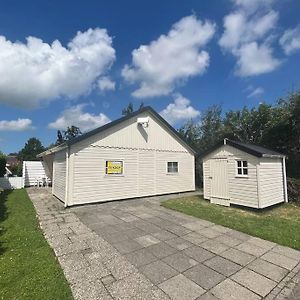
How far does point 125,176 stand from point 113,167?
894 millimetres

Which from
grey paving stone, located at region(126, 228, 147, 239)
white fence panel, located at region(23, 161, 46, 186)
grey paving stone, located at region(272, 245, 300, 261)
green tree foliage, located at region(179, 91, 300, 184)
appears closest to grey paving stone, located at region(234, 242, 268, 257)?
grey paving stone, located at region(272, 245, 300, 261)

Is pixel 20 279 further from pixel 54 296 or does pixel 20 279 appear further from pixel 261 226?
pixel 261 226

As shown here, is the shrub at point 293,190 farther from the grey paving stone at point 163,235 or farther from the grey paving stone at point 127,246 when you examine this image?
the grey paving stone at point 127,246

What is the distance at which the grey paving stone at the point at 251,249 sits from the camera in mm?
5323

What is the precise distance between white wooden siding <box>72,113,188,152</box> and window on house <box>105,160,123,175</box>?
0.84 meters

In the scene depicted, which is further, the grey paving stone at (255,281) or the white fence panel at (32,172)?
the white fence panel at (32,172)

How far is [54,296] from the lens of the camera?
139 inches

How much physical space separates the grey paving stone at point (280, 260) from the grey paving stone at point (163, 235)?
2371 mm

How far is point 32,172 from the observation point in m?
20.4

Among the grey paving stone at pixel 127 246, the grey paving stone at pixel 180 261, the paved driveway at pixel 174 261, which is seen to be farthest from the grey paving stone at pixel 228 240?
the grey paving stone at pixel 127 246

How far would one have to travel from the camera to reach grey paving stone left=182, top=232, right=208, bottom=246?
609 cm

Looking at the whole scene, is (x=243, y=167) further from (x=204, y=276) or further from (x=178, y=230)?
(x=204, y=276)

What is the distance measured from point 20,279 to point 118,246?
88.3 inches

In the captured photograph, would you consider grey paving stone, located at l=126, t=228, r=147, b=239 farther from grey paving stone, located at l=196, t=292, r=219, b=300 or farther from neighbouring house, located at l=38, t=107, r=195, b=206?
neighbouring house, located at l=38, t=107, r=195, b=206
